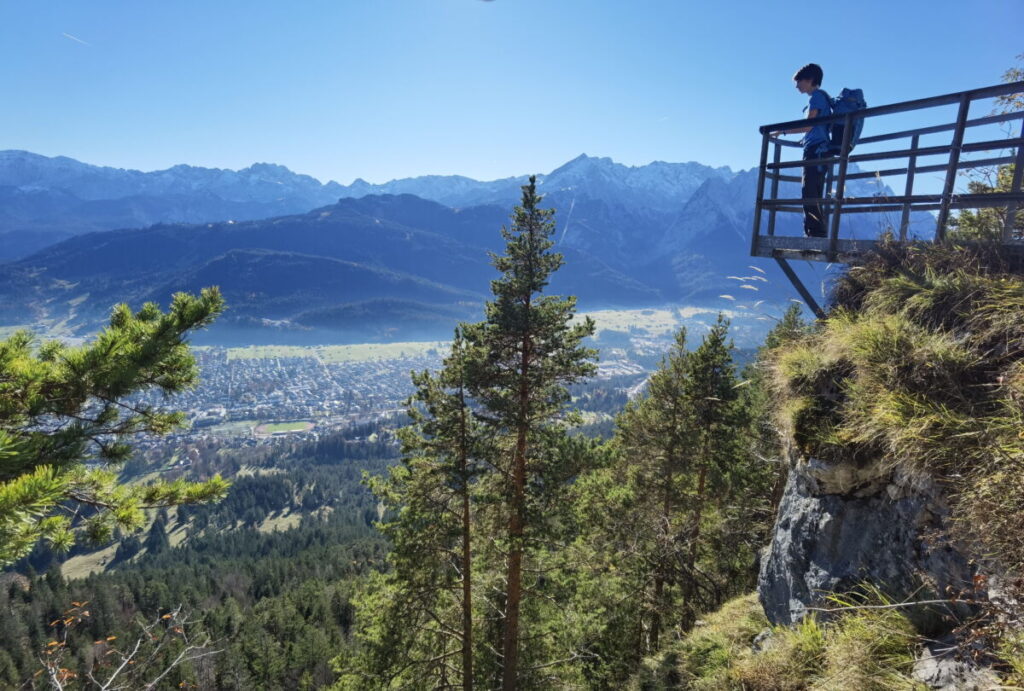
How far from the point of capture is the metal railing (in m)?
5.52

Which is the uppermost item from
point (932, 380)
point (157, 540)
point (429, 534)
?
point (932, 380)

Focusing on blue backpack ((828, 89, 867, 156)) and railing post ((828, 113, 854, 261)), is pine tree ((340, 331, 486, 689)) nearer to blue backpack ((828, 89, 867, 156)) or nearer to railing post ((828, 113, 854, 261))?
railing post ((828, 113, 854, 261))

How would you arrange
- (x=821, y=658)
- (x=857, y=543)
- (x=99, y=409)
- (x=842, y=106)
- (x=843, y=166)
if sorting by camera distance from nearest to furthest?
1. (x=821, y=658)
2. (x=99, y=409)
3. (x=857, y=543)
4. (x=843, y=166)
5. (x=842, y=106)

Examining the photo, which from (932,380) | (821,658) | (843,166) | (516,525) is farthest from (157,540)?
(932,380)

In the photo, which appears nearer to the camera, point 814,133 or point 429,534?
point 814,133

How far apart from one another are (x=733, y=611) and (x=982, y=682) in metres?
5.37

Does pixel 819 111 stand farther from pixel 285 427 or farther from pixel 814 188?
pixel 285 427

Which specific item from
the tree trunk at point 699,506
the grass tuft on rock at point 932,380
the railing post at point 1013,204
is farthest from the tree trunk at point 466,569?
the railing post at point 1013,204

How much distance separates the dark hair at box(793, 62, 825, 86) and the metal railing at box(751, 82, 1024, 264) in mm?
669

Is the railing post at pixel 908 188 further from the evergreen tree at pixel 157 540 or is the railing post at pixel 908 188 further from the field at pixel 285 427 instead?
the field at pixel 285 427

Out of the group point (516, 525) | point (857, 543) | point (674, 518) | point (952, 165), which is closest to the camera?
point (857, 543)

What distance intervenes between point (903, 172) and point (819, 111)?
150 cm

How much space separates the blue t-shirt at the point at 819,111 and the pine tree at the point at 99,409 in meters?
8.37

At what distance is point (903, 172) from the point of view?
262 inches
